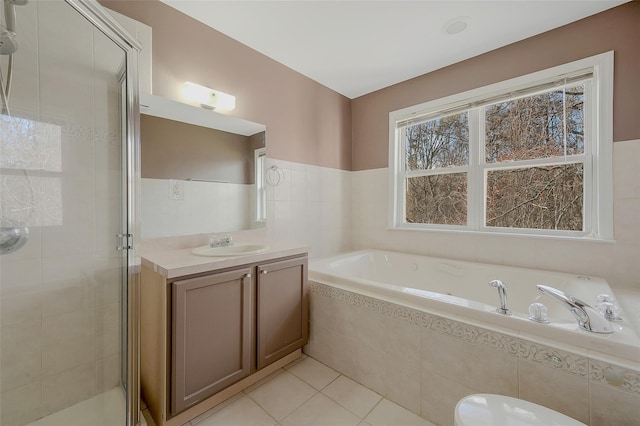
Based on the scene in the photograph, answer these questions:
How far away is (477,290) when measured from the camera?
2.18 metres

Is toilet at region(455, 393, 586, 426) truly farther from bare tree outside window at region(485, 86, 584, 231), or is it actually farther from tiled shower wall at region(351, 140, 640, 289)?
bare tree outside window at region(485, 86, 584, 231)

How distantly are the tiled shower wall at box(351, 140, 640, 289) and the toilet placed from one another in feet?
4.86

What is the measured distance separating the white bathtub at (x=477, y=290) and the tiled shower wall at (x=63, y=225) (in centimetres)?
132

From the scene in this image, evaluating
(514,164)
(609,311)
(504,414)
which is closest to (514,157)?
(514,164)

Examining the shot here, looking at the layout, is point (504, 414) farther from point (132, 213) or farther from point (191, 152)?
point (191, 152)

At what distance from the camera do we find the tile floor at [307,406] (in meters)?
1.41

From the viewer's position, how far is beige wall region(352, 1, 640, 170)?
1729 mm

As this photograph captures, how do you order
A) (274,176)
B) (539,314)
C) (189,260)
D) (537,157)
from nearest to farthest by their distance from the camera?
(539,314)
(189,260)
(537,157)
(274,176)

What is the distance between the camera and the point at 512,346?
1.19 meters

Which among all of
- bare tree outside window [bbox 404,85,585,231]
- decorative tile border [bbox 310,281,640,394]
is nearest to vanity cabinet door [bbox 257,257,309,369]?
decorative tile border [bbox 310,281,640,394]

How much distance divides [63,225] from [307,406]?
5.36 ft

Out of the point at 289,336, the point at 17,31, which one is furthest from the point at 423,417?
the point at 17,31

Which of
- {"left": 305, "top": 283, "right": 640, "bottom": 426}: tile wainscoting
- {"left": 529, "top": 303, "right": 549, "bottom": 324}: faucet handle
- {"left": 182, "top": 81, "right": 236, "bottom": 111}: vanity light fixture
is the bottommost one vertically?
{"left": 305, "top": 283, "right": 640, "bottom": 426}: tile wainscoting

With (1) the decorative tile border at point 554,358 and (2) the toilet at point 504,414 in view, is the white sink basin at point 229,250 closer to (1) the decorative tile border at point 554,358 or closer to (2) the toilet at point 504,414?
(2) the toilet at point 504,414
